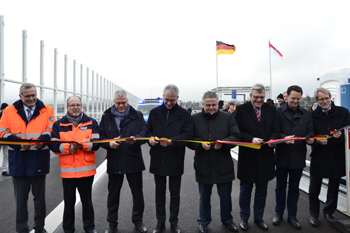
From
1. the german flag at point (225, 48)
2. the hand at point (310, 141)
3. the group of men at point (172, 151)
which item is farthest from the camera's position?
the german flag at point (225, 48)

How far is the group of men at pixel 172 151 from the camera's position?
12.0 feet

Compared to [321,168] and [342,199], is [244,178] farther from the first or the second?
[342,199]

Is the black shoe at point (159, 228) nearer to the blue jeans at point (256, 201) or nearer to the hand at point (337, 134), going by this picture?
the blue jeans at point (256, 201)

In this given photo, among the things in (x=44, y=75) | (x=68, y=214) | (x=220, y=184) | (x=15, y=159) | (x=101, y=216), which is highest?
(x=44, y=75)

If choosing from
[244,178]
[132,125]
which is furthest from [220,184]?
[132,125]

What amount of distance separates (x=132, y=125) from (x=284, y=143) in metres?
2.54

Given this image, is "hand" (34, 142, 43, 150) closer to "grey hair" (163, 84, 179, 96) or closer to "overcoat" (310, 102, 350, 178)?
"grey hair" (163, 84, 179, 96)

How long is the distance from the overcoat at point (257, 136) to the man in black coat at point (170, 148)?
0.95 metres

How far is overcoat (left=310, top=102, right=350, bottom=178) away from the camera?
414 cm

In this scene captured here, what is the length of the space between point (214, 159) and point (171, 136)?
30.1 inches

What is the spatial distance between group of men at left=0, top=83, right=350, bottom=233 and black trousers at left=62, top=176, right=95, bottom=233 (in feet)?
0.05

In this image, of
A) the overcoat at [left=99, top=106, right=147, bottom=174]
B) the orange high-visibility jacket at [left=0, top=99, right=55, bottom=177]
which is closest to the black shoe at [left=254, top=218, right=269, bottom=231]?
the overcoat at [left=99, top=106, right=147, bottom=174]

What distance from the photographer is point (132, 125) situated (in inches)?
160

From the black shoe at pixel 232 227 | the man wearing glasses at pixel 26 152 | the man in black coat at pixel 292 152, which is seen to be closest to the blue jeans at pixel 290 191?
the man in black coat at pixel 292 152
